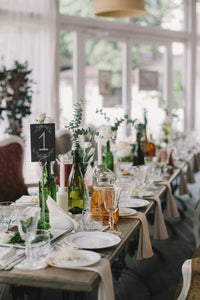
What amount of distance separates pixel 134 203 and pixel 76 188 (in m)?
0.35

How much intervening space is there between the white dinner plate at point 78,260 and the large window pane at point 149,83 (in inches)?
228

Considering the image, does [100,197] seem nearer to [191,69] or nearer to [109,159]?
[109,159]

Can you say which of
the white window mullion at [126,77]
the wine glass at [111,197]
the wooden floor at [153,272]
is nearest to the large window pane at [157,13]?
the white window mullion at [126,77]

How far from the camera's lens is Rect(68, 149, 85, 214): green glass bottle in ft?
6.64

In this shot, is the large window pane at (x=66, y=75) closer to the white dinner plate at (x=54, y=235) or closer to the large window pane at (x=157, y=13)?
the large window pane at (x=157, y=13)

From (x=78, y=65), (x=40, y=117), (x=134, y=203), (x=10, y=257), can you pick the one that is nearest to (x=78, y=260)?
(x=10, y=257)

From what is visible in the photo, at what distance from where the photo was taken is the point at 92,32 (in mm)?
6512

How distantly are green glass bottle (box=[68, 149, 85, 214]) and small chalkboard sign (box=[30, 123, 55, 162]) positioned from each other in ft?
1.03

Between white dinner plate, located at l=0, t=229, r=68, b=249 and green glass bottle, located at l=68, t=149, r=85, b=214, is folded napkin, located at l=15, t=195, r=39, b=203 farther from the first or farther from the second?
white dinner plate, located at l=0, t=229, r=68, b=249

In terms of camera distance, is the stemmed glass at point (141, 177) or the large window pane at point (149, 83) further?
the large window pane at point (149, 83)

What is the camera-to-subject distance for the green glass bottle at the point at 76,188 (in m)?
2.03

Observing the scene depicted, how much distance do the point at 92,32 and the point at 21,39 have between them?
141cm

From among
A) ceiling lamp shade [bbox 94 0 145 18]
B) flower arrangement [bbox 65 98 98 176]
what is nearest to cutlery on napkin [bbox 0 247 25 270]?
flower arrangement [bbox 65 98 98 176]

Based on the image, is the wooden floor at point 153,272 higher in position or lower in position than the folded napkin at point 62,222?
lower
